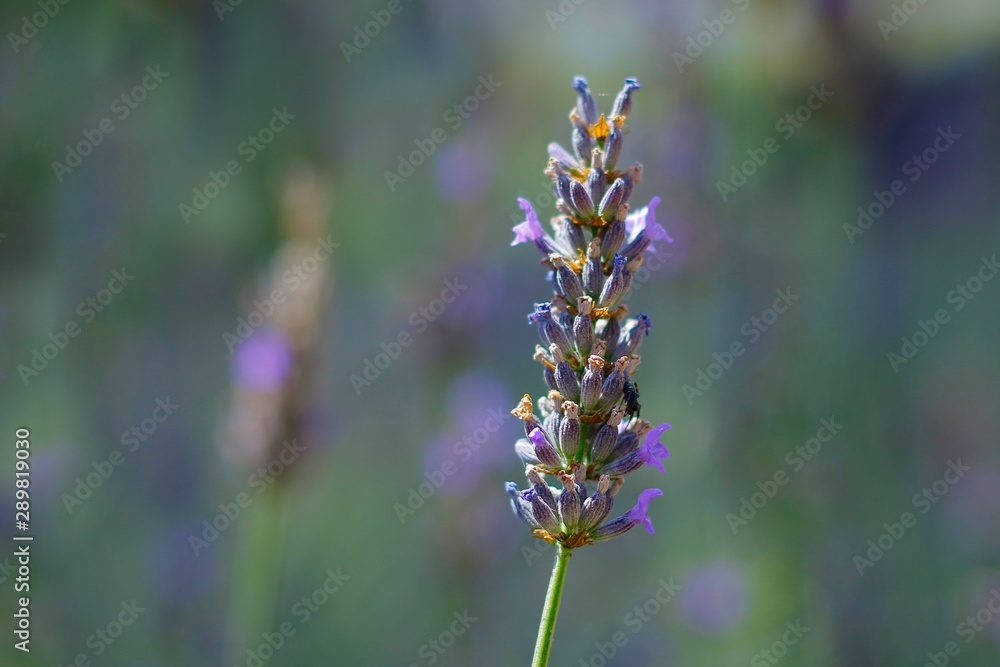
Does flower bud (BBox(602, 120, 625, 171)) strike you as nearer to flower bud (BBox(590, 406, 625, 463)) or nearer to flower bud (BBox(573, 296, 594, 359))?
flower bud (BBox(573, 296, 594, 359))

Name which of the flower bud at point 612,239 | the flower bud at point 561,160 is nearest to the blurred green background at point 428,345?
the flower bud at point 561,160

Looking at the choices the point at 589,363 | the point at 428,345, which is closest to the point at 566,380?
the point at 589,363

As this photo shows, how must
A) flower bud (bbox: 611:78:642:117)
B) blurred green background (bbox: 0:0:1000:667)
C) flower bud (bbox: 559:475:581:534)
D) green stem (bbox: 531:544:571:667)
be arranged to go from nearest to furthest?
green stem (bbox: 531:544:571:667) → flower bud (bbox: 559:475:581:534) → flower bud (bbox: 611:78:642:117) → blurred green background (bbox: 0:0:1000:667)

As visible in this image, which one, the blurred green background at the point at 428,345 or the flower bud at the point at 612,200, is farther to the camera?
the blurred green background at the point at 428,345

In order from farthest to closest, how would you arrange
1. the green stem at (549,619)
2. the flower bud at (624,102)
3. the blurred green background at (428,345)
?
1. the blurred green background at (428,345)
2. the flower bud at (624,102)
3. the green stem at (549,619)

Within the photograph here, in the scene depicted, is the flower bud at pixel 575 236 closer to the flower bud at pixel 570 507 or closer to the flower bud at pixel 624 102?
the flower bud at pixel 624 102

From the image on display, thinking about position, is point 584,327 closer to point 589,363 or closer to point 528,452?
point 589,363

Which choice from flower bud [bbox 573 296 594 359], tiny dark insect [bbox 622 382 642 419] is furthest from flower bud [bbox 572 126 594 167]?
tiny dark insect [bbox 622 382 642 419]
